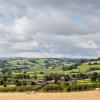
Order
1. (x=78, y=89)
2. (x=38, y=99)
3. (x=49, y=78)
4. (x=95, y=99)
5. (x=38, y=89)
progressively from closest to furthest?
1. (x=95, y=99)
2. (x=38, y=99)
3. (x=78, y=89)
4. (x=38, y=89)
5. (x=49, y=78)

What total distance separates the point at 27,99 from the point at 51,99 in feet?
21.8

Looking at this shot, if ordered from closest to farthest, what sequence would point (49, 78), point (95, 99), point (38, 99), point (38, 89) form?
point (95, 99) < point (38, 99) < point (38, 89) < point (49, 78)

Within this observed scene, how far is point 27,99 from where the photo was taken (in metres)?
71.4

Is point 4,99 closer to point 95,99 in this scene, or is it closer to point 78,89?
point 95,99

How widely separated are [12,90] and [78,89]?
23.2m

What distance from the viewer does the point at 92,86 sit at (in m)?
99.6

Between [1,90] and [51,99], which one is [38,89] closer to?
[1,90]

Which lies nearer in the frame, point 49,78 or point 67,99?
point 67,99

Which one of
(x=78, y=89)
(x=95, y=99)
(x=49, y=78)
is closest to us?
(x=95, y=99)

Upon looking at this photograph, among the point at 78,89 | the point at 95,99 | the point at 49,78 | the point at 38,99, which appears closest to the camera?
the point at 95,99

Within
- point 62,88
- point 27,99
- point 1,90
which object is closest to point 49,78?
point 1,90

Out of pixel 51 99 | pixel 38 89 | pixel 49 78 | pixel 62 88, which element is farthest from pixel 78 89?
pixel 49 78

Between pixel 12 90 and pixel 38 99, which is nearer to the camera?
pixel 38 99

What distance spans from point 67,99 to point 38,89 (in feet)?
129
